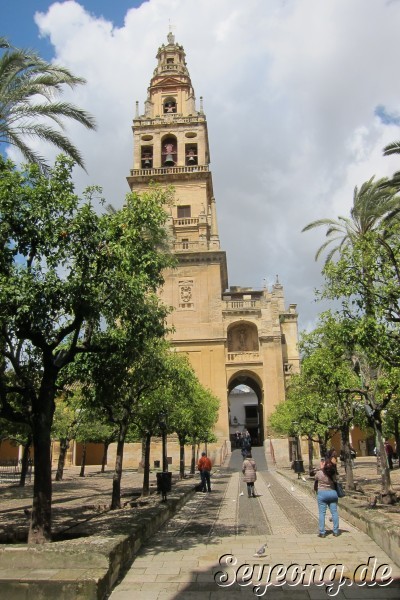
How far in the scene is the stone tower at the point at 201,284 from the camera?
41938mm

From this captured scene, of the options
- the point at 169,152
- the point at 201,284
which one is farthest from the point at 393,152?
the point at 169,152

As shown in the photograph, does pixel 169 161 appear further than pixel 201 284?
Yes

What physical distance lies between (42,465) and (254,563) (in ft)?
11.9

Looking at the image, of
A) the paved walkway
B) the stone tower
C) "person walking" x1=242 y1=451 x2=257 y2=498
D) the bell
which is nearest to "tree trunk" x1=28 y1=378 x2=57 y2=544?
the paved walkway

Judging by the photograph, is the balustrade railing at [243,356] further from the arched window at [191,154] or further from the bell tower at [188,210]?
the arched window at [191,154]

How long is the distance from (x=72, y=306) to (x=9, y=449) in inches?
1701

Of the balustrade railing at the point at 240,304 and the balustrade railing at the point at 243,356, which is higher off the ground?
the balustrade railing at the point at 240,304

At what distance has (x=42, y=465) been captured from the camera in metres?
8.01

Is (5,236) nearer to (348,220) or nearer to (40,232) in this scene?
(40,232)

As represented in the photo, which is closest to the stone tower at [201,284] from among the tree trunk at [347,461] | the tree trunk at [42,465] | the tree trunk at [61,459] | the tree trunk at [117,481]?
the tree trunk at [61,459]

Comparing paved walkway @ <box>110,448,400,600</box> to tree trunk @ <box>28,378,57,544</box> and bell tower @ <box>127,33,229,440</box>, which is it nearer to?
tree trunk @ <box>28,378,57,544</box>

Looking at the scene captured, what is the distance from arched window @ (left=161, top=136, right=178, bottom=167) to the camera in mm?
47312

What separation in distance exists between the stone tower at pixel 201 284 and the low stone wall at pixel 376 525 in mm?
27654

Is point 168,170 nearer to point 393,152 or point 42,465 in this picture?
point 393,152
